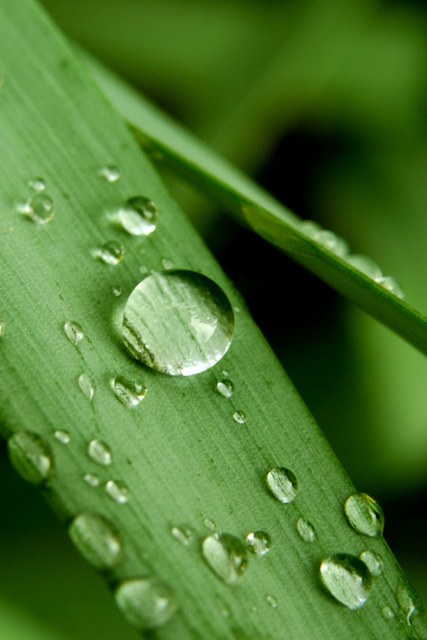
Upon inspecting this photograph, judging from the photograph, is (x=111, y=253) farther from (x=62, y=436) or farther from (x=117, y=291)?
(x=62, y=436)

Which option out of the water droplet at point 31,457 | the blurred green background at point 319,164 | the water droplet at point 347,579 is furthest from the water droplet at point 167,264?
the blurred green background at point 319,164

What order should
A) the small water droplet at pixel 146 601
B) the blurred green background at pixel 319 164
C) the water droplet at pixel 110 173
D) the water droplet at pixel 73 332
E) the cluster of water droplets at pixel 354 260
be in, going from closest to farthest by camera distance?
the small water droplet at pixel 146 601 → the water droplet at pixel 73 332 → the water droplet at pixel 110 173 → the cluster of water droplets at pixel 354 260 → the blurred green background at pixel 319 164

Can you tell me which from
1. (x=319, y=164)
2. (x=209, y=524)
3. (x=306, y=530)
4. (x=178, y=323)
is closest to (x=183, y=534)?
(x=209, y=524)

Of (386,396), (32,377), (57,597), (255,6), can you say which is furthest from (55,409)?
(255,6)

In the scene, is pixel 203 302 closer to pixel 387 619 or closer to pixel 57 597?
pixel 387 619

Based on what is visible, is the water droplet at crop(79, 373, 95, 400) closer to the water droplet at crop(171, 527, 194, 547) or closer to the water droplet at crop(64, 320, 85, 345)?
the water droplet at crop(64, 320, 85, 345)

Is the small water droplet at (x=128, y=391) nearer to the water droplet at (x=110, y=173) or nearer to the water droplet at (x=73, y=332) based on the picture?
the water droplet at (x=73, y=332)

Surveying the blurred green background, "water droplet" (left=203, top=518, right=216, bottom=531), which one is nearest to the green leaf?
"water droplet" (left=203, top=518, right=216, bottom=531)
